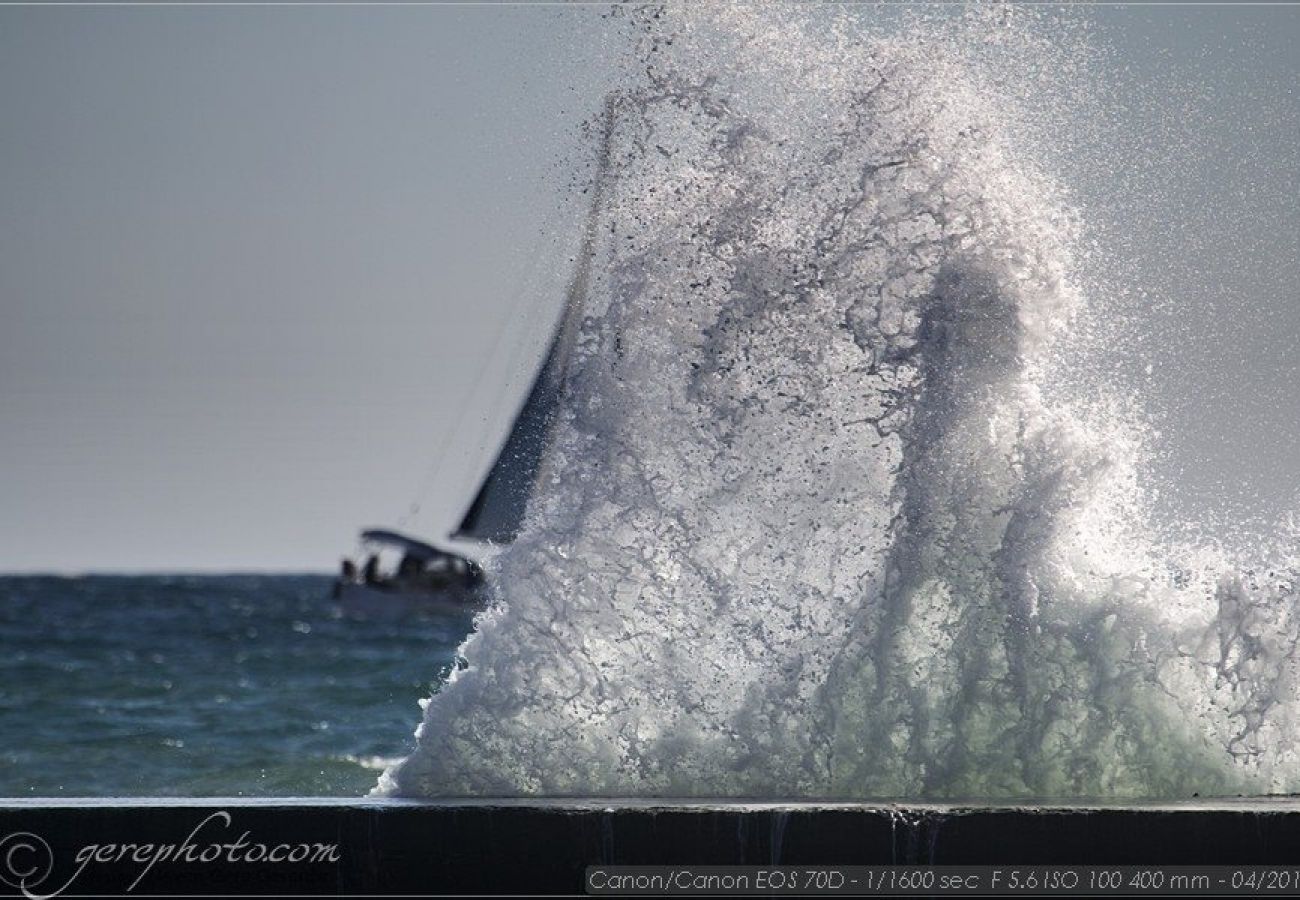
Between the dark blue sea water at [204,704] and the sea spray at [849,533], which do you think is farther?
the dark blue sea water at [204,704]

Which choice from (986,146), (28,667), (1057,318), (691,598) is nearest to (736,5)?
(986,146)

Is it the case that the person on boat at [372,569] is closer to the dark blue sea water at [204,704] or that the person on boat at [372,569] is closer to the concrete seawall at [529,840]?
the dark blue sea water at [204,704]

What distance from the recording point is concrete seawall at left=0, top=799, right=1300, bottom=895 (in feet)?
23.7

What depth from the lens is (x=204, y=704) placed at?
20859 millimetres

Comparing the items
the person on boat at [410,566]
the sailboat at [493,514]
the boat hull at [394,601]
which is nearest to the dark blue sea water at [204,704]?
the sailboat at [493,514]

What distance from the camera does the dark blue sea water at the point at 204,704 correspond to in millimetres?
14492

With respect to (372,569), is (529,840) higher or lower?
higher

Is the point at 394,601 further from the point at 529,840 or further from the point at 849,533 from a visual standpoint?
the point at 529,840

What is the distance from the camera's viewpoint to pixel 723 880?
7.20m

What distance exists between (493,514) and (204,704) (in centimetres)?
670

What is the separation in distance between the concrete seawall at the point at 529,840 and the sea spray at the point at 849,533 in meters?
1.08

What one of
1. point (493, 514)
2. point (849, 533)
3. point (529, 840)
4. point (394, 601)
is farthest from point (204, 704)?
point (394, 601)

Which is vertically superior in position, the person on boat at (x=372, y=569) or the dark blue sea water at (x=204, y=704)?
the dark blue sea water at (x=204, y=704)

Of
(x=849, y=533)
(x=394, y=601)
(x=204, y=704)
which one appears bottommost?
(x=394, y=601)
